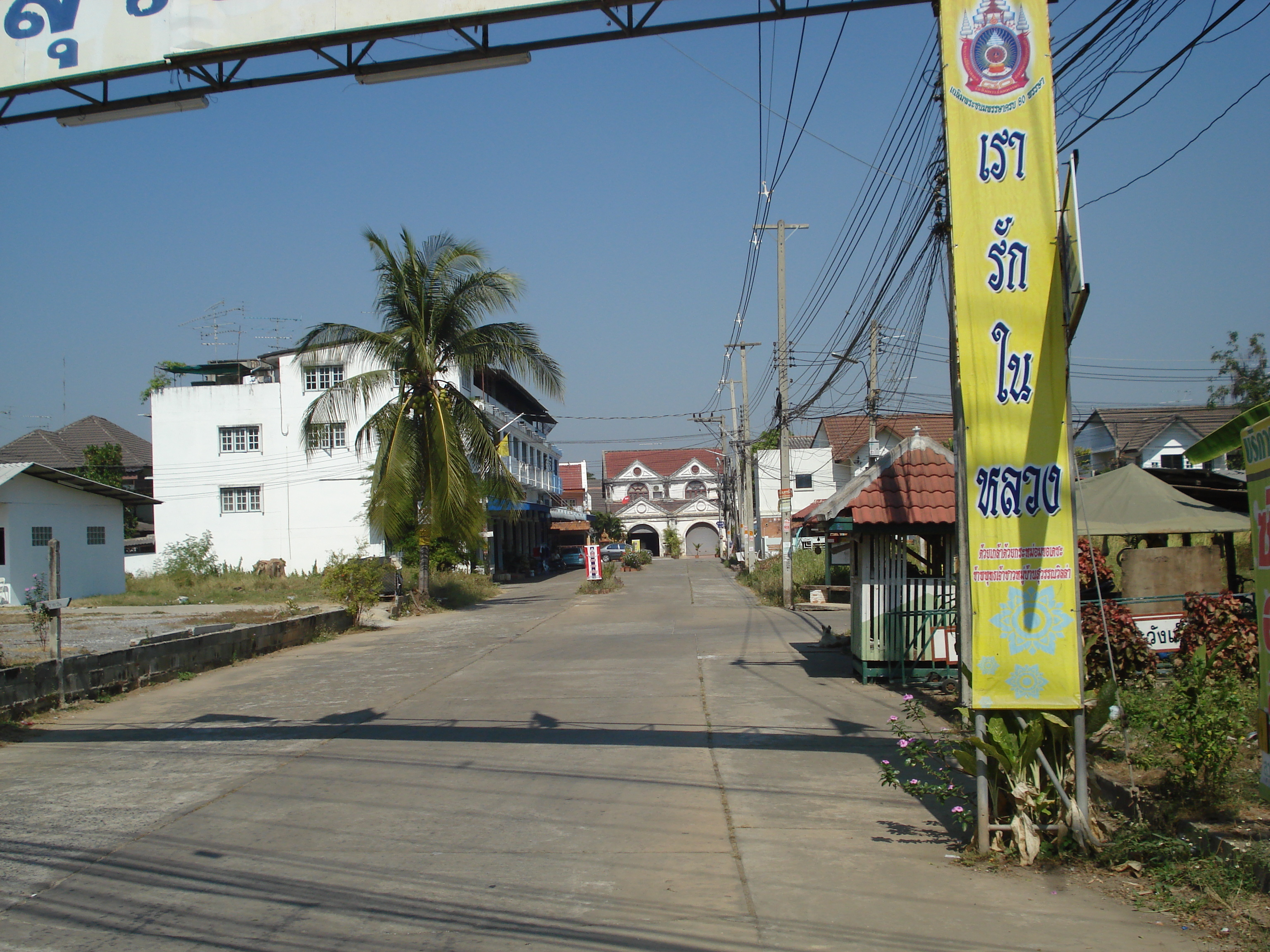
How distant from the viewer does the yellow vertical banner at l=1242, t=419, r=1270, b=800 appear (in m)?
4.75

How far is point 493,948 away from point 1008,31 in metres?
5.91

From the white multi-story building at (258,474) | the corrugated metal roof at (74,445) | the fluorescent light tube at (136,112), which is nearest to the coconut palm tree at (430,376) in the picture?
the white multi-story building at (258,474)

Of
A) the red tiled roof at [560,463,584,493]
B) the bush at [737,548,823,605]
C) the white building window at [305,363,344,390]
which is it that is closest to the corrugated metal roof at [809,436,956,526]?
the bush at [737,548,823,605]

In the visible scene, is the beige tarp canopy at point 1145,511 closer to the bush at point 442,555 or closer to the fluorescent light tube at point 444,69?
the fluorescent light tube at point 444,69

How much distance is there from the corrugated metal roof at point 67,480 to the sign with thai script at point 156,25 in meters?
23.1

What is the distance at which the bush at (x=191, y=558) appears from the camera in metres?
38.8

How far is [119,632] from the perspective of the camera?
61.3ft

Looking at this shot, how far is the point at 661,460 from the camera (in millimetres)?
104312

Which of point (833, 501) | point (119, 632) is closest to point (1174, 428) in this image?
point (833, 501)

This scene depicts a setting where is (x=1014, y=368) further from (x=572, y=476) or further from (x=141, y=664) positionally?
(x=572, y=476)

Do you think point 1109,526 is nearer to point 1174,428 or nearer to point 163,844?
point 163,844

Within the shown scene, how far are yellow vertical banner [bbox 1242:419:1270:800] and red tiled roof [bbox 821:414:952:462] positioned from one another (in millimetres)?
44492

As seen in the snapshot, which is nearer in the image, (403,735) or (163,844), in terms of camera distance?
(163,844)

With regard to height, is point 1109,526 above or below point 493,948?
above
